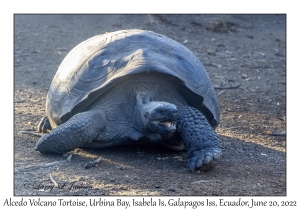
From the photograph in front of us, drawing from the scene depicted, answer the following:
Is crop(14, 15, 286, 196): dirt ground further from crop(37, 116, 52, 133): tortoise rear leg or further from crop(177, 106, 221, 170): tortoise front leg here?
crop(37, 116, 52, 133): tortoise rear leg

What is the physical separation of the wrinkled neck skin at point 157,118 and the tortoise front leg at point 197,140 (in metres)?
0.25

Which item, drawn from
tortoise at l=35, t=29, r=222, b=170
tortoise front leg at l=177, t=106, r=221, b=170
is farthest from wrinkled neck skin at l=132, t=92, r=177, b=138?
tortoise front leg at l=177, t=106, r=221, b=170

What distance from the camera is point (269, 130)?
6383 millimetres

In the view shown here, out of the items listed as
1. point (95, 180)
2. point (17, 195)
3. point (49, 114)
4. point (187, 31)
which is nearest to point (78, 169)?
point (95, 180)

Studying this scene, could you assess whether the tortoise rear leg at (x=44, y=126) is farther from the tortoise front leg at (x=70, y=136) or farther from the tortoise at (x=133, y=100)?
the tortoise front leg at (x=70, y=136)

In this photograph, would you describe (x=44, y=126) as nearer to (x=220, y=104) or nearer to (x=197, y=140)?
(x=197, y=140)

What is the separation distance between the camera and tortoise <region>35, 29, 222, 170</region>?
189 inches

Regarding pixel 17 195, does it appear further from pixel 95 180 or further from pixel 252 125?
pixel 252 125

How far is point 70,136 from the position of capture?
15.8 ft

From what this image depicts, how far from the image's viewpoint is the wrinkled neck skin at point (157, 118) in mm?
4566

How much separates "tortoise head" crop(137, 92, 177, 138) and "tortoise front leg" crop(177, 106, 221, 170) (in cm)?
24

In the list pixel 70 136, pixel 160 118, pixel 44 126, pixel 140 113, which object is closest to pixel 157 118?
pixel 160 118

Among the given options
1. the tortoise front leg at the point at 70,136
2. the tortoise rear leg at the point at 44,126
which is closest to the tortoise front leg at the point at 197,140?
the tortoise front leg at the point at 70,136

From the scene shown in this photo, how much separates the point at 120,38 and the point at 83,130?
1.14 meters
